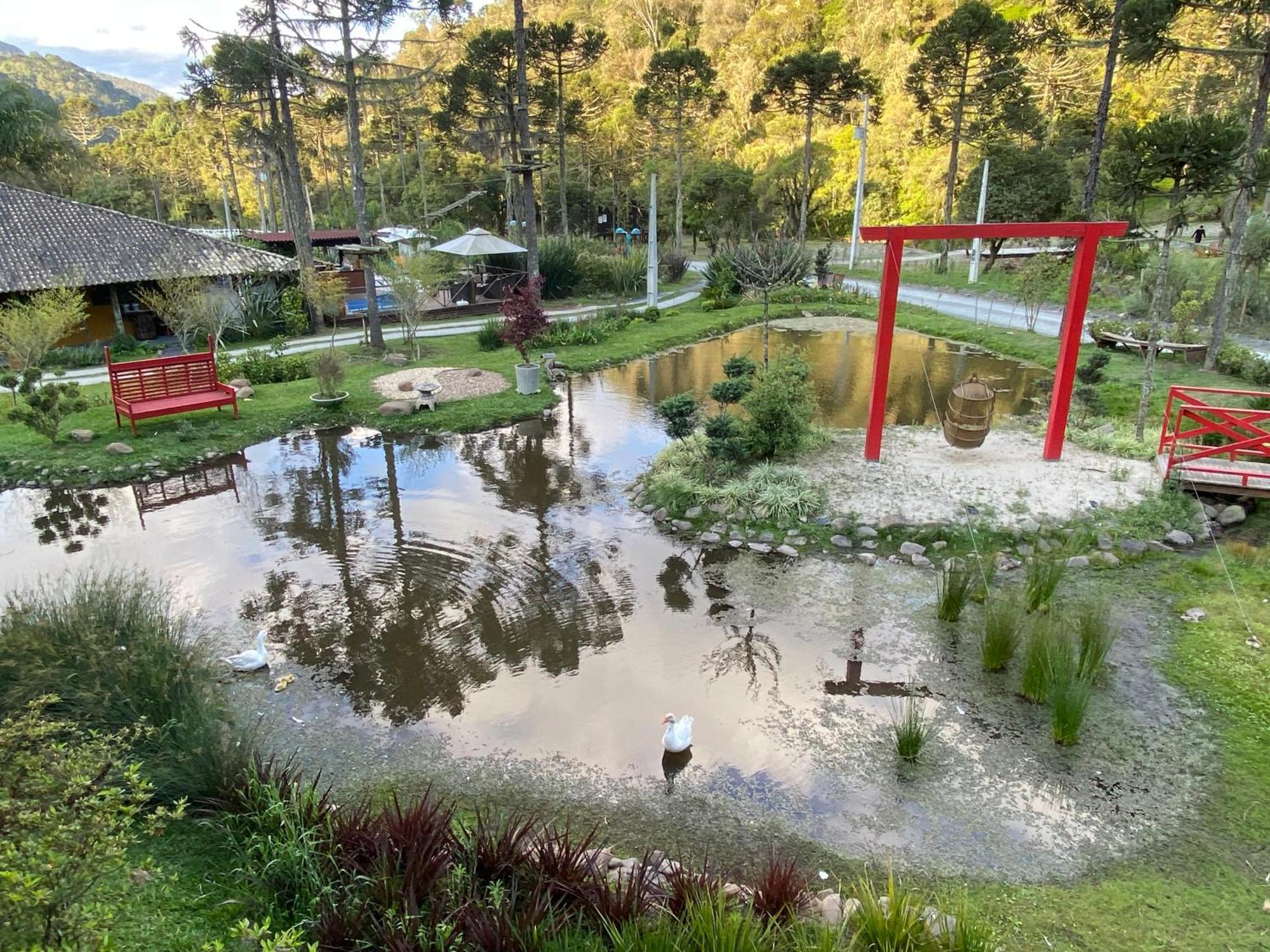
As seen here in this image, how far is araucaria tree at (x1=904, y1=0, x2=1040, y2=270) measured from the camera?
24609mm

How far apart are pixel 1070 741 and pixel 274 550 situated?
7.45 meters

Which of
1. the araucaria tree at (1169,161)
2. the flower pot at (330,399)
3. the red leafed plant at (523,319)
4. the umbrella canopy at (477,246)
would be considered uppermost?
the araucaria tree at (1169,161)

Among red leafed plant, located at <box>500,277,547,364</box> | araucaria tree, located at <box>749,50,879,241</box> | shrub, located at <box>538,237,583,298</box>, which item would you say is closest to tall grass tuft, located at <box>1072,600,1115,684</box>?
red leafed plant, located at <box>500,277,547,364</box>

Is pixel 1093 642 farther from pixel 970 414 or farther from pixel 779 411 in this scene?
pixel 779 411

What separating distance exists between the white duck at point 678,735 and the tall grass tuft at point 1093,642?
274 centimetres

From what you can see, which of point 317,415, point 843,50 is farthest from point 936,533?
point 843,50

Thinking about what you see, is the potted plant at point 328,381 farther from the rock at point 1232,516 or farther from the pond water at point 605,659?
the rock at point 1232,516

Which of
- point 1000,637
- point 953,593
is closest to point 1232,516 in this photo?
point 953,593

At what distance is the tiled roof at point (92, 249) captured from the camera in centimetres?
1712

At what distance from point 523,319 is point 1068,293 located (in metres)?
8.47

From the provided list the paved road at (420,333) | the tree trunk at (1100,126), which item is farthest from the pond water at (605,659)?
the tree trunk at (1100,126)

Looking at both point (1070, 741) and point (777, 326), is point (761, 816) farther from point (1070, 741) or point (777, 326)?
point (777, 326)

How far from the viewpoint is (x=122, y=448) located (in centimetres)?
1043

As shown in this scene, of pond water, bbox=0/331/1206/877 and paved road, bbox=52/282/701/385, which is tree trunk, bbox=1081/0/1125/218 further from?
pond water, bbox=0/331/1206/877
